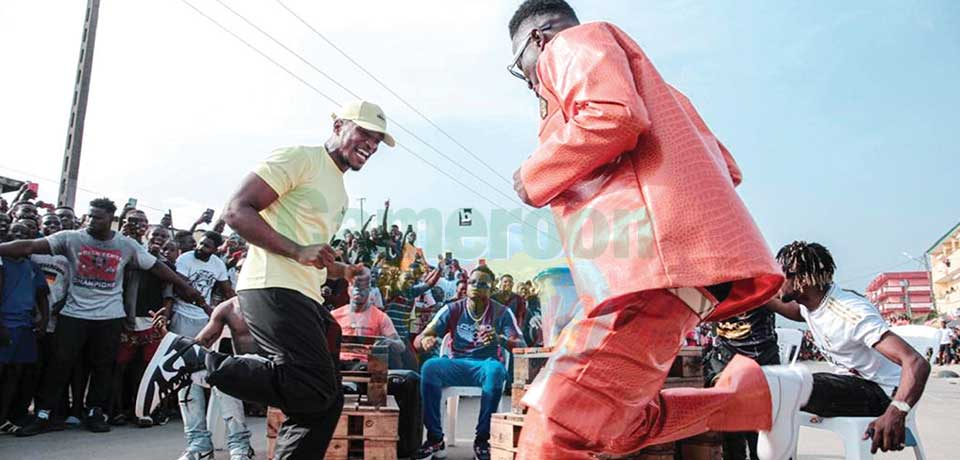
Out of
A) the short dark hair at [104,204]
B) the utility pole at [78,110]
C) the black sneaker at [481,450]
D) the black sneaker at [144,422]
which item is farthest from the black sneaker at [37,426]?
the utility pole at [78,110]

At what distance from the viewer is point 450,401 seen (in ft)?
21.1

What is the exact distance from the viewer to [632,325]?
1.84 metres

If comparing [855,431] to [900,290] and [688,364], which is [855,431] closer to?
[688,364]

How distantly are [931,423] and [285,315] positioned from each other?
27.6ft

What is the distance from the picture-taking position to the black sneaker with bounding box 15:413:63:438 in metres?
5.72

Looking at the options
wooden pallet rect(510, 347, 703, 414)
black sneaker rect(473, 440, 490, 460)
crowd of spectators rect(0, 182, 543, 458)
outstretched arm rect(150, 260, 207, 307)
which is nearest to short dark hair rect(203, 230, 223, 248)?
crowd of spectators rect(0, 182, 543, 458)

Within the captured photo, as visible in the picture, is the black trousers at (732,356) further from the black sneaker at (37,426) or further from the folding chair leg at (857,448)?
the black sneaker at (37,426)

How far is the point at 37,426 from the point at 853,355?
6.47 meters

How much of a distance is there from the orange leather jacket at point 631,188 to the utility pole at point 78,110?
36.0 ft

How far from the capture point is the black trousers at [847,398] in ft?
11.4

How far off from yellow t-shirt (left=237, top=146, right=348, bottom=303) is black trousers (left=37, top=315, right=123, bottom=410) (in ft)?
14.2

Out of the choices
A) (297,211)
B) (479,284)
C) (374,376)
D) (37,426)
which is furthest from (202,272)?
(297,211)

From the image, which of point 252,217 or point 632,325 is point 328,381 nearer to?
point 252,217

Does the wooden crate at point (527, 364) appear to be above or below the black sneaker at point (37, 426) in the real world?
above
